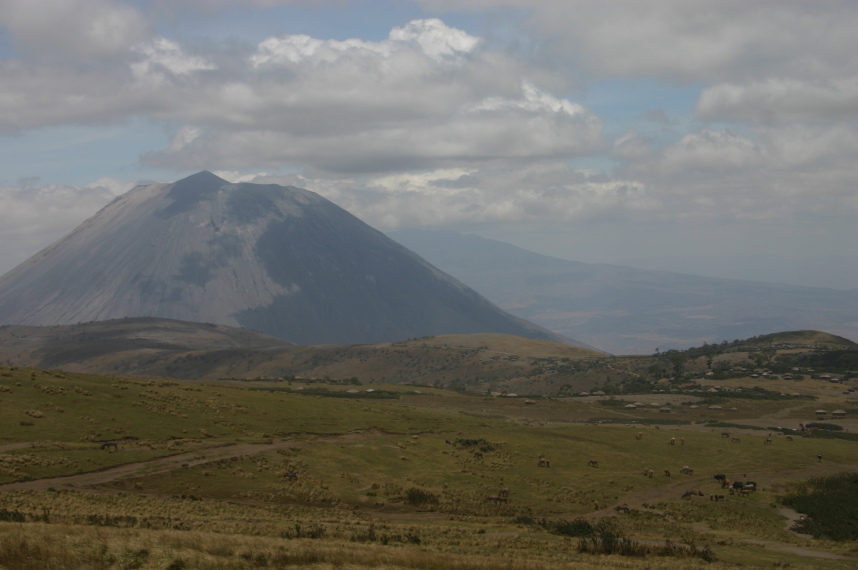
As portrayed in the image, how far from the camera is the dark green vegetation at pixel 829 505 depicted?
4531 centimetres

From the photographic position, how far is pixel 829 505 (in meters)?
51.4

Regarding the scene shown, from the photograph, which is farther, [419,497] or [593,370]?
[593,370]

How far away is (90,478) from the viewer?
4216cm

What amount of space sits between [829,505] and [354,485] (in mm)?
34301

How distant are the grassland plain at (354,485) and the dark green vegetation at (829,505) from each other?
1570 mm

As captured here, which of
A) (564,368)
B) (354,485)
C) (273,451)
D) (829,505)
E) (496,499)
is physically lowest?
(496,499)

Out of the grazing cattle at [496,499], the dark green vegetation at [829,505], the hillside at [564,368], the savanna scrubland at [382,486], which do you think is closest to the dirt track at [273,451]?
the savanna scrubland at [382,486]

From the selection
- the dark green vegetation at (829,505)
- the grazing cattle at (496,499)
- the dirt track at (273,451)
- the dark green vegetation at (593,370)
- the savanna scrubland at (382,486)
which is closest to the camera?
the savanna scrubland at (382,486)

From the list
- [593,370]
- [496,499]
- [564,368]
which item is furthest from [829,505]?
[564,368]

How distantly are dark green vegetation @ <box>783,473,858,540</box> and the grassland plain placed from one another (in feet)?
5.15

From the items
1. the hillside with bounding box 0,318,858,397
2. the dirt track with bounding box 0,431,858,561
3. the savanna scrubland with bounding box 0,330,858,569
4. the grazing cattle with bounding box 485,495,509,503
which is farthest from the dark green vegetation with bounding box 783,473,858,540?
the hillside with bounding box 0,318,858,397

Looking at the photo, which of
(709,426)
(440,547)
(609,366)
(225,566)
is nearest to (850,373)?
(609,366)

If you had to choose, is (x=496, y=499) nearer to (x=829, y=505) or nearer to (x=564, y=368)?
(x=829, y=505)

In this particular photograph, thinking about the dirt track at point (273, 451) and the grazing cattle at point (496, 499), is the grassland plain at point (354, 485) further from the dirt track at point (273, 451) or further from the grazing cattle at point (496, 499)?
the dirt track at point (273, 451)
